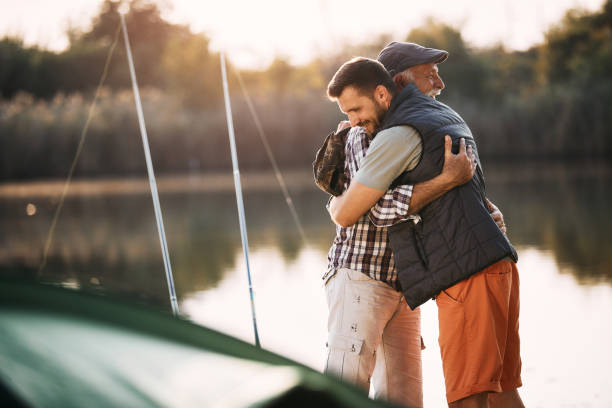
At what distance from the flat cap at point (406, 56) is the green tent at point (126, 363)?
123cm

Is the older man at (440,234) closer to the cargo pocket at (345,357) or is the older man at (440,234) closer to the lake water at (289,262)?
the cargo pocket at (345,357)

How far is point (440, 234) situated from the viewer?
205cm

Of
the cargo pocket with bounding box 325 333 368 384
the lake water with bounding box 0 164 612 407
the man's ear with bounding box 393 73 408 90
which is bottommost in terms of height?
the lake water with bounding box 0 164 612 407

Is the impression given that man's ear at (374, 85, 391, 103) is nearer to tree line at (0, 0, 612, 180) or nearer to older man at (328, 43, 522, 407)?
older man at (328, 43, 522, 407)

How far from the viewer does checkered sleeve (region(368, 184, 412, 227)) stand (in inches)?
80.8

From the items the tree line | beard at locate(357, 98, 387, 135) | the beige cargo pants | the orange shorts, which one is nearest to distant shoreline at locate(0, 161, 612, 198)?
the tree line

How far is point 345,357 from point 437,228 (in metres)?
0.45

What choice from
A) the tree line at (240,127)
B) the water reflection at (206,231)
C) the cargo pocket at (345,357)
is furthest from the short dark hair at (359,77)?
the tree line at (240,127)

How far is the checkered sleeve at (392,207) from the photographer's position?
2.05 metres

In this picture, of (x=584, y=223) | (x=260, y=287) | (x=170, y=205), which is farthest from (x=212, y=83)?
(x=260, y=287)

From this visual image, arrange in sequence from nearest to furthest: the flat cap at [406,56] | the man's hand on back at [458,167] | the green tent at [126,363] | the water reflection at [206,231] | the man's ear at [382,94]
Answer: the green tent at [126,363] → the man's hand on back at [458,167] → the man's ear at [382,94] → the flat cap at [406,56] → the water reflection at [206,231]

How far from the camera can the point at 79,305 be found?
1.26 m

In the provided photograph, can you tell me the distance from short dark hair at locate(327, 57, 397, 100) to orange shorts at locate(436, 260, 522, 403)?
1.94ft

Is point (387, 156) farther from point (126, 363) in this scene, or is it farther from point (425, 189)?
point (126, 363)
